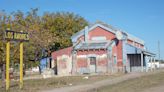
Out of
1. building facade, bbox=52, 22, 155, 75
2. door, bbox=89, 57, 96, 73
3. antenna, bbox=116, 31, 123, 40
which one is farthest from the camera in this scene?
antenna, bbox=116, 31, 123, 40

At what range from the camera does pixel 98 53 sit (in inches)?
1725

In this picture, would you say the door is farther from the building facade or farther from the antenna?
the antenna

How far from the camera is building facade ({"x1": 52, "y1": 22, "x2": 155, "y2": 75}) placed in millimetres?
43812

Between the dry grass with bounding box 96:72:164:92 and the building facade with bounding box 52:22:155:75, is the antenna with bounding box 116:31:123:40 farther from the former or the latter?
the dry grass with bounding box 96:72:164:92

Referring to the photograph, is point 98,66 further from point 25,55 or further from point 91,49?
point 25,55

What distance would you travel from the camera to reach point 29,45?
4356 cm

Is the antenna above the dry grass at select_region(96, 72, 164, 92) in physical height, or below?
above

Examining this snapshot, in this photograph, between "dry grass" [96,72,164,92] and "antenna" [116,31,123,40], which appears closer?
"dry grass" [96,72,164,92]

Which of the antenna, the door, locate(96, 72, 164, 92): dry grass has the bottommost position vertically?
locate(96, 72, 164, 92): dry grass

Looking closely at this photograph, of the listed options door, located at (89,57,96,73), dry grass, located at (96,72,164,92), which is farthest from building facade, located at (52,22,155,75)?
dry grass, located at (96,72,164,92)

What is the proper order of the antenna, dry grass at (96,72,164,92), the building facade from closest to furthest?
dry grass at (96,72,164,92) < the building facade < the antenna

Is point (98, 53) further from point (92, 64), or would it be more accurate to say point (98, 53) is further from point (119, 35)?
point (119, 35)

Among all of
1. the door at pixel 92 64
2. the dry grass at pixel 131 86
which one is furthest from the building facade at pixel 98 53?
the dry grass at pixel 131 86

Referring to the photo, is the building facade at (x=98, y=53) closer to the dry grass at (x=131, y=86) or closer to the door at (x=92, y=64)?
the door at (x=92, y=64)
